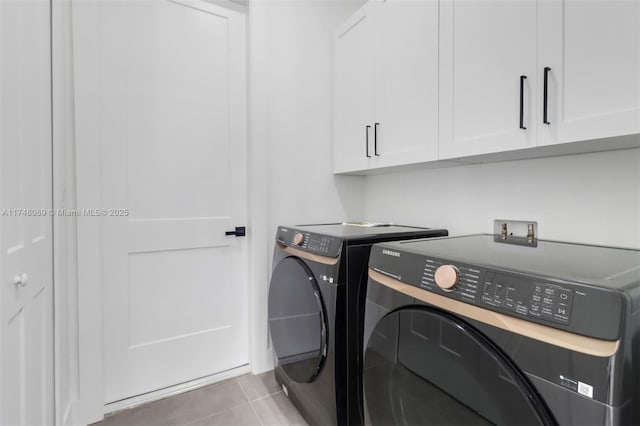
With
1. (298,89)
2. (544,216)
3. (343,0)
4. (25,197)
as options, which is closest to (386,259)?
(544,216)

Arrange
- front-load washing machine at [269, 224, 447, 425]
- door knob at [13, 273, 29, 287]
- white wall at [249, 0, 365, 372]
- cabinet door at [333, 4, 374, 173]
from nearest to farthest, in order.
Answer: door knob at [13, 273, 29, 287], front-load washing machine at [269, 224, 447, 425], cabinet door at [333, 4, 374, 173], white wall at [249, 0, 365, 372]

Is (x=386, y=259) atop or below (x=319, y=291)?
atop

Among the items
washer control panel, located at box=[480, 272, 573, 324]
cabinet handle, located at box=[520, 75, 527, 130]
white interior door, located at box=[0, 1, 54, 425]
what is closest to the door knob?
white interior door, located at box=[0, 1, 54, 425]

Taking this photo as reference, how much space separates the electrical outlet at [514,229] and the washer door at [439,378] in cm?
70

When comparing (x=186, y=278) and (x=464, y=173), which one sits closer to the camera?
(x=464, y=173)

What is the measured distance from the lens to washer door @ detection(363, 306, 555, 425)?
0.63 metres

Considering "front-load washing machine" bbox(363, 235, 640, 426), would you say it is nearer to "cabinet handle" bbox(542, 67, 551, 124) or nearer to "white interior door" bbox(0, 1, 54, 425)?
"cabinet handle" bbox(542, 67, 551, 124)

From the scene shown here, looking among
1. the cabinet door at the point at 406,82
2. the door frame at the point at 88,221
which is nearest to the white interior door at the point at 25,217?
the door frame at the point at 88,221

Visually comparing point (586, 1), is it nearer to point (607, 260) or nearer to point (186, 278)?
point (607, 260)

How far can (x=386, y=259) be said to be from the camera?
0.98m

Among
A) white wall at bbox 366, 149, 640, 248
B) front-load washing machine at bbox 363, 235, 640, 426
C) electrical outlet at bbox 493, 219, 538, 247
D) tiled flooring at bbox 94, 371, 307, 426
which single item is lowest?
tiled flooring at bbox 94, 371, 307, 426

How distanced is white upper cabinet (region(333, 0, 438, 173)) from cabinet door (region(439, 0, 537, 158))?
75mm

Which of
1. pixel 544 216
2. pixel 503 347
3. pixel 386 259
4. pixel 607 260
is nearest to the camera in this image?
pixel 503 347

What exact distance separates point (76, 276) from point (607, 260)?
2.11 meters
